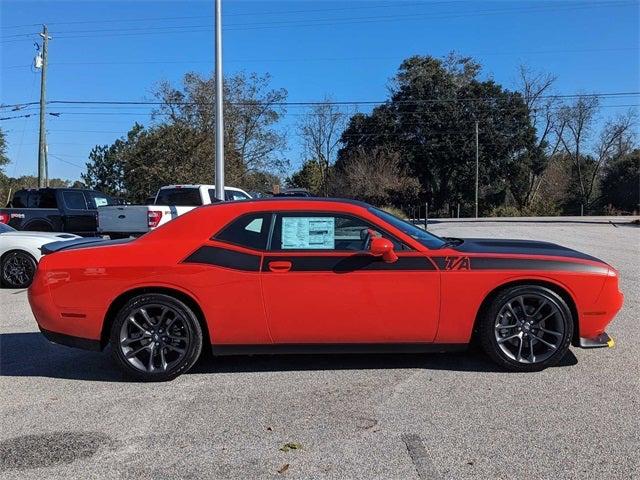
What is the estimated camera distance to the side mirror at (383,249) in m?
4.78

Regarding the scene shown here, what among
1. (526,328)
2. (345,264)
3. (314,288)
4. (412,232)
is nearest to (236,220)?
(314,288)

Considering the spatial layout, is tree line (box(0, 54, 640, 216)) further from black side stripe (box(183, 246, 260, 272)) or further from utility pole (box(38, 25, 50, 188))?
black side stripe (box(183, 246, 260, 272))

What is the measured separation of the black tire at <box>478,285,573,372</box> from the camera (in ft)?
16.3

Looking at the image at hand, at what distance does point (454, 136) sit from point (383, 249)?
49759 millimetres

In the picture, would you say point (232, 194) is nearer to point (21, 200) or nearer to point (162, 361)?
point (21, 200)

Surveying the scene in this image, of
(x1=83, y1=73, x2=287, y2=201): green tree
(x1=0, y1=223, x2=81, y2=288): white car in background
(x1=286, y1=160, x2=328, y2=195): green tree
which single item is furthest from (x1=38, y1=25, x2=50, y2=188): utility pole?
(x1=286, y1=160, x2=328, y2=195): green tree

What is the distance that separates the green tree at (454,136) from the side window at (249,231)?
155ft

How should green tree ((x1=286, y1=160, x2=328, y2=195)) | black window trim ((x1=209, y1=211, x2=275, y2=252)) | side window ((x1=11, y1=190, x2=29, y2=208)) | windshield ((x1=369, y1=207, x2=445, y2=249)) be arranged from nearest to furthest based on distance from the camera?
black window trim ((x1=209, y1=211, x2=275, y2=252))
windshield ((x1=369, y1=207, x2=445, y2=249))
side window ((x1=11, y1=190, x2=29, y2=208))
green tree ((x1=286, y1=160, x2=328, y2=195))

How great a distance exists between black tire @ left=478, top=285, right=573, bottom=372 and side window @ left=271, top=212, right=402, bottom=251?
1028 mm

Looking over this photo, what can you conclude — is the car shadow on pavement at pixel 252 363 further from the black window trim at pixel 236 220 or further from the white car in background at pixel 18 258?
the white car in background at pixel 18 258

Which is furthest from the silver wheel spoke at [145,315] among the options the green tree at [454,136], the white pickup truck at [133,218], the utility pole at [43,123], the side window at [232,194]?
the green tree at [454,136]

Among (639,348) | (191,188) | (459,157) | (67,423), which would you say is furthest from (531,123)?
(67,423)

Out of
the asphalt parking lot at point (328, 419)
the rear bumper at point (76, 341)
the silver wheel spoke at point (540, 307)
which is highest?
the silver wheel spoke at point (540, 307)

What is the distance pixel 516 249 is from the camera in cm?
531
